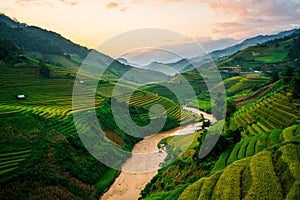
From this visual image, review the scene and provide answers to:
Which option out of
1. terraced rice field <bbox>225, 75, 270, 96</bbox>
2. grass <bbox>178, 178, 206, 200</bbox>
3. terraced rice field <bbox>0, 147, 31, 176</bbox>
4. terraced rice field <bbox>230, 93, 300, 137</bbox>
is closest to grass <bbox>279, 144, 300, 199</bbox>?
grass <bbox>178, 178, 206, 200</bbox>

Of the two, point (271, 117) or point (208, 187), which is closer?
point (208, 187)

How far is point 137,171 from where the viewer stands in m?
22.1

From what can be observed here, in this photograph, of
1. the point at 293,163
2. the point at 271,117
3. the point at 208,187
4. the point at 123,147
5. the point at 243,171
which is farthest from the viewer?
the point at 123,147

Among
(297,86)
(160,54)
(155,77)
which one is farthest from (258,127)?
(155,77)

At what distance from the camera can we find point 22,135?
773 inches

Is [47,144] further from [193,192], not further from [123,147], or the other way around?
[193,192]

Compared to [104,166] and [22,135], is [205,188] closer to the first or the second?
[104,166]

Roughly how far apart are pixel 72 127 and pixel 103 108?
8438 mm

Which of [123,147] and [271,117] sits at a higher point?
[271,117]

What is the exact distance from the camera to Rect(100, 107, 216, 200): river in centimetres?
1864

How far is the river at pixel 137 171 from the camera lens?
61.1 feet

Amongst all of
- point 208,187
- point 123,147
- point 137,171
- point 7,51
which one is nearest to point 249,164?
point 208,187

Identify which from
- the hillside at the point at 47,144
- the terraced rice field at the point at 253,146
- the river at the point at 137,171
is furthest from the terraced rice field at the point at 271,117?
the hillside at the point at 47,144

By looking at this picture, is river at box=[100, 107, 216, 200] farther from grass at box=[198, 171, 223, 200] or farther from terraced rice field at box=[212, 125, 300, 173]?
grass at box=[198, 171, 223, 200]
